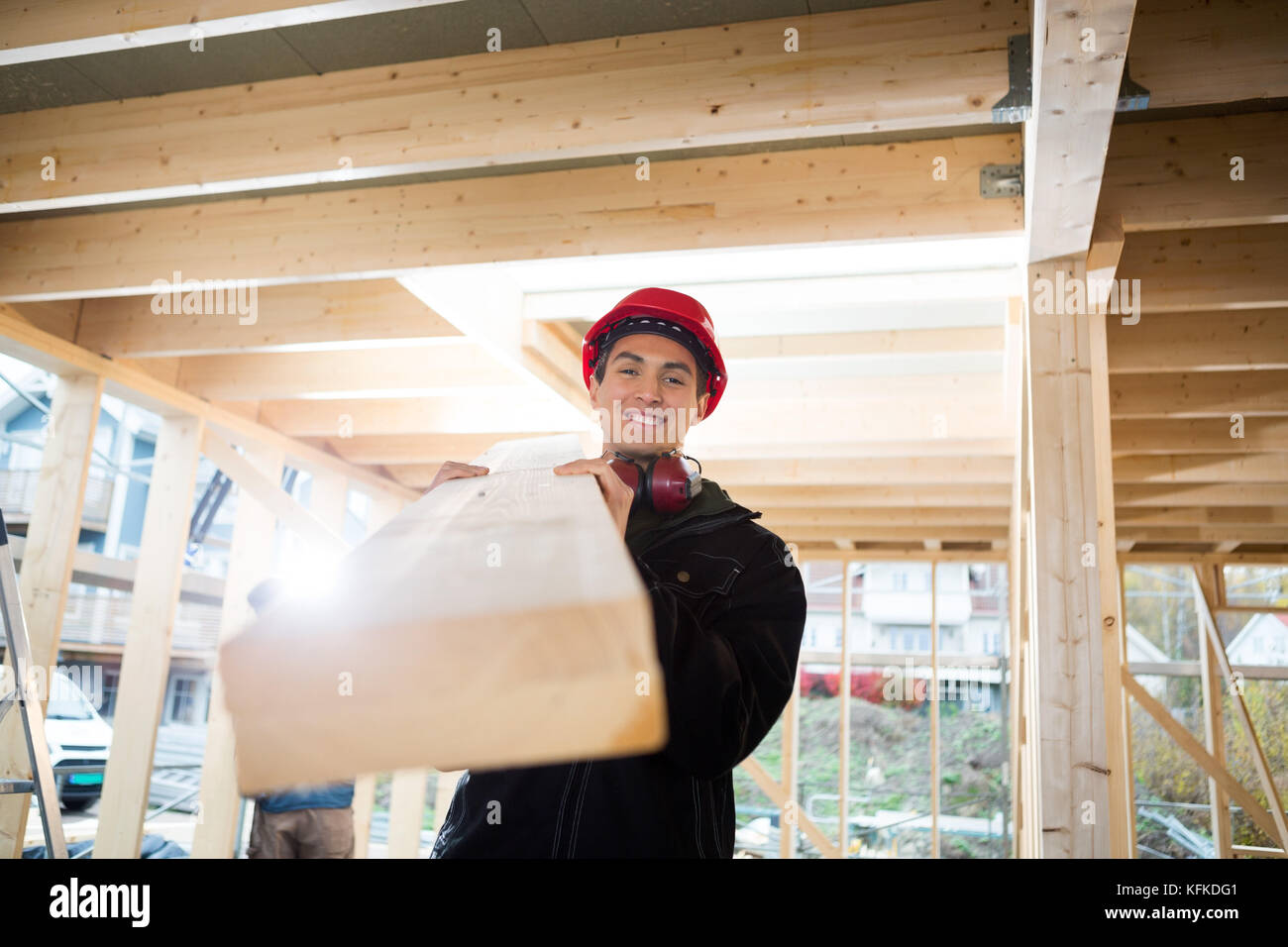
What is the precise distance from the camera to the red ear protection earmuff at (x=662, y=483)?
4.28 feet

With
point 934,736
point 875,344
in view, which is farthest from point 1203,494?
point 875,344

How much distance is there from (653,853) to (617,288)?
3083 millimetres

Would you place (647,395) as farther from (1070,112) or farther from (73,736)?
(73,736)

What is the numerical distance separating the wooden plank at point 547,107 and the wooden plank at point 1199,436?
3046mm

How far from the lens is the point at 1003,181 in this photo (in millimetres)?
2926

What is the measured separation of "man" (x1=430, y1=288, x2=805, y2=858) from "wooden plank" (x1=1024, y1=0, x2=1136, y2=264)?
3.92 ft

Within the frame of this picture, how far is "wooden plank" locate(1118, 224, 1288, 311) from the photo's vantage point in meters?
3.33

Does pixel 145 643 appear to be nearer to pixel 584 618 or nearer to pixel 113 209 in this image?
pixel 113 209

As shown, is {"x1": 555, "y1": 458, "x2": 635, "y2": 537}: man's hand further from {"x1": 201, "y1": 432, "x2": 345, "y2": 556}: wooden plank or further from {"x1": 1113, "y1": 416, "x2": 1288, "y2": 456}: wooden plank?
{"x1": 1113, "y1": 416, "x2": 1288, "y2": 456}: wooden plank

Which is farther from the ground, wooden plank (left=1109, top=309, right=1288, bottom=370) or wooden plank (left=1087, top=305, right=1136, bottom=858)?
wooden plank (left=1109, top=309, right=1288, bottom=370)

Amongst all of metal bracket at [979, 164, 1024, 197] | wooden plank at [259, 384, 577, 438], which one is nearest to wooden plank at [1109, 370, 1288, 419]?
metal bracket at [979, 164, 1024, 197]

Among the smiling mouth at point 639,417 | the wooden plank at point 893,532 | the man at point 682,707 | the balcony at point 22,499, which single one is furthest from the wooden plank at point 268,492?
the man at point 682,707

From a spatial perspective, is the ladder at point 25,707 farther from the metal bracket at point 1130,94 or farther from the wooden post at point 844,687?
the wooden post at point 844,687

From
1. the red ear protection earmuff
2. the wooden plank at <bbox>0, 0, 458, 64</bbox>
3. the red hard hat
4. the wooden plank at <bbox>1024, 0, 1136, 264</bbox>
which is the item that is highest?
the wooden plank at <bbox>0, 0, 458, 64</bbox>
